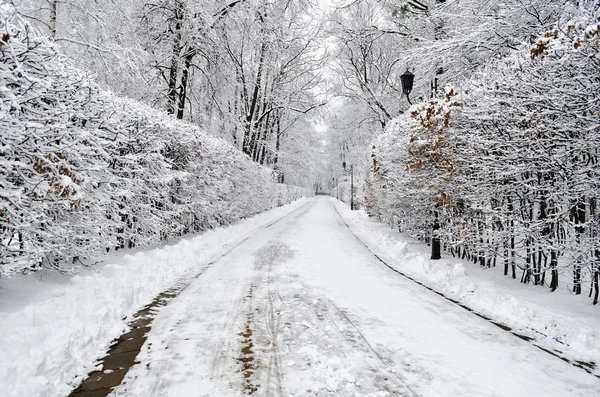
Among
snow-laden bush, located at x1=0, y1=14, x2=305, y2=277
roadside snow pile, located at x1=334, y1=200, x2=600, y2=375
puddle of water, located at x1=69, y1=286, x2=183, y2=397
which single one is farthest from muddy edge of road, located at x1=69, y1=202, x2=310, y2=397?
roadside snow pile, located at x1=334, y1=200, x2=600, y2=375

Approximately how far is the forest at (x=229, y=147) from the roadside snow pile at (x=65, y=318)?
46 centimetres

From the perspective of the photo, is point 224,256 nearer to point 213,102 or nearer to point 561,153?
point 561,153

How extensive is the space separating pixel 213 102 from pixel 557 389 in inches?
654

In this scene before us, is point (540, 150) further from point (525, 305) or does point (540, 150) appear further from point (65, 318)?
point (65, 318)

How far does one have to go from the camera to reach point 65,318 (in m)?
3.85

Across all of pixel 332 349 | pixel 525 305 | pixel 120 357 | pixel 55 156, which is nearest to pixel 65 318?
pixel 120 357

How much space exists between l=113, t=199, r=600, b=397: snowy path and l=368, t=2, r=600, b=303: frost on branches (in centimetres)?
193

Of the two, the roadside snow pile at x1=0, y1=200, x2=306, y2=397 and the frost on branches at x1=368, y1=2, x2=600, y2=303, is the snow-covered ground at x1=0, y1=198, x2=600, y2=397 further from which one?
the frost on branches at x1=368, y1=2, x2=600, y2=303

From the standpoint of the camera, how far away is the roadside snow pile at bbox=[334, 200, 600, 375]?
3.91m

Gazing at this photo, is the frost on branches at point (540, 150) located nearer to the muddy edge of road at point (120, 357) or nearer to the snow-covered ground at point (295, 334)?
the snow-covered ground at point (295, 334)

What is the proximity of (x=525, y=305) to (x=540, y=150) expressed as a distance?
2.38m

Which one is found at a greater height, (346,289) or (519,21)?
(519,21)

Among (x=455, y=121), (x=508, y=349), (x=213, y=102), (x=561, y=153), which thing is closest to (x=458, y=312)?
(x=508, y=349)

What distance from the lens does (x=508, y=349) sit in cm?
375
